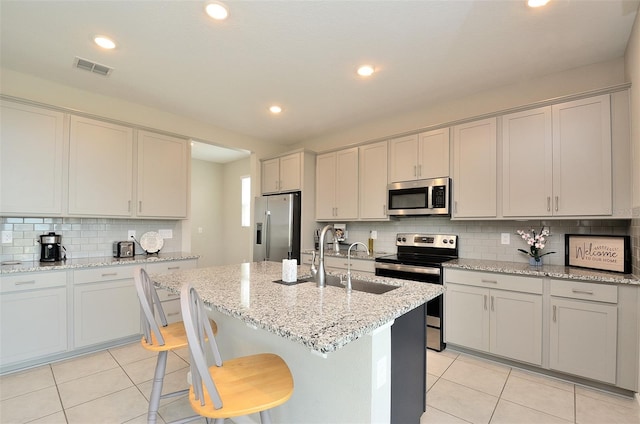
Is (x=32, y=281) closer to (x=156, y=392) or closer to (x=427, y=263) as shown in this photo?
(x=156, y=392)

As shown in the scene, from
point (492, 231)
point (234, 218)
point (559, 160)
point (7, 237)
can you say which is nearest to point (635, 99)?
point (559, 160)

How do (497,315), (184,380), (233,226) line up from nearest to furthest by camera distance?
(184,380) < (497,315) < (233,226)

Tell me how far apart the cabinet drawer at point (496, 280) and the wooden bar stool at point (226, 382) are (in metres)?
2.12

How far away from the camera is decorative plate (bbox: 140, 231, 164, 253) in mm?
3625

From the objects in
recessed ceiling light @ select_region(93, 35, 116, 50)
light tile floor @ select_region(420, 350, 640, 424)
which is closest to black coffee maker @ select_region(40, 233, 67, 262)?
recessed ceiling light @ select_region(93, 35, 116, 50)

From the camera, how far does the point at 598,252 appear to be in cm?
246

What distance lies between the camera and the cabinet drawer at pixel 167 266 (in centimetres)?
327

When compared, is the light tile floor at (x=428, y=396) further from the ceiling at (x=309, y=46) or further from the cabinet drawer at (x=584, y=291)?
the ceiling at (x=309, y=46)

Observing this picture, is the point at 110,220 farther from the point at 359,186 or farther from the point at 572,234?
the point at 572,234

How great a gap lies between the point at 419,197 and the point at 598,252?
157cm

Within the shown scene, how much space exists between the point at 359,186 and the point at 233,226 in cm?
383

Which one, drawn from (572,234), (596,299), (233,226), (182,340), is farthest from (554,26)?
(233,226)

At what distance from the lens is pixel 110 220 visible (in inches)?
137

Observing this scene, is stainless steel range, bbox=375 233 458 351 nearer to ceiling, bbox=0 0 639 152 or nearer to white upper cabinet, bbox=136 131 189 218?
ceiling, bbox=0 0 639 152
